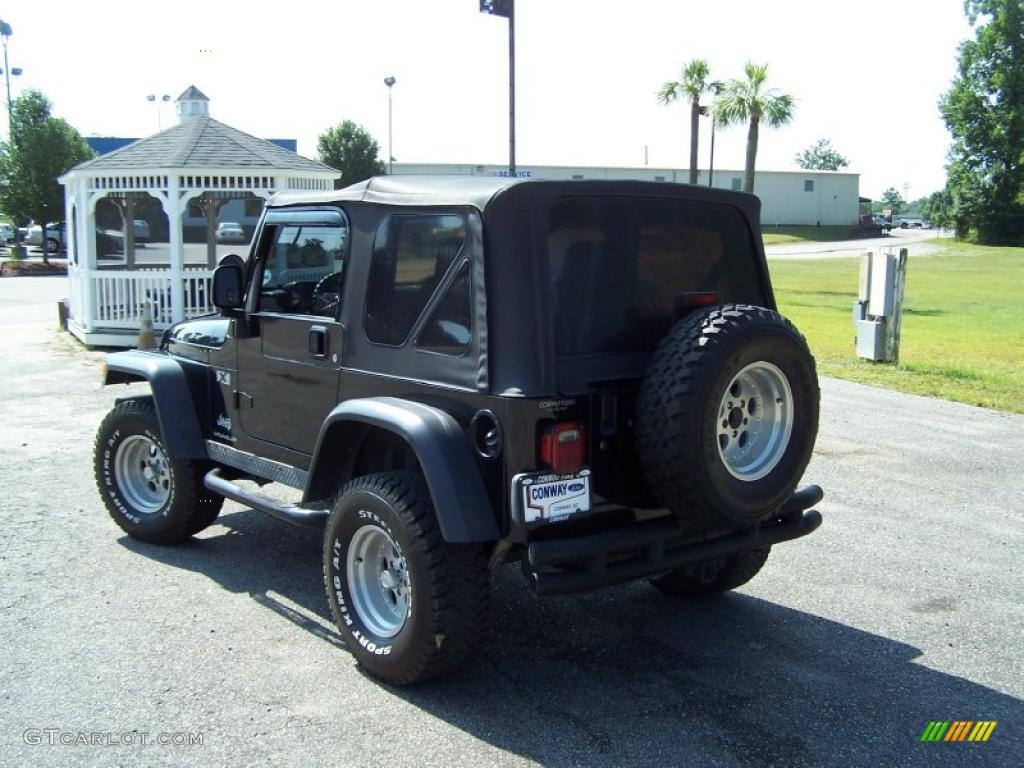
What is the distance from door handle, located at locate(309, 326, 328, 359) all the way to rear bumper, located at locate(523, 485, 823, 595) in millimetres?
1491

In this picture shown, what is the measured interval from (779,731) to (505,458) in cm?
146

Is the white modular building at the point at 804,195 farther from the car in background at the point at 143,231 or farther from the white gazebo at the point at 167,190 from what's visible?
the white gazebo at the point at 167,190

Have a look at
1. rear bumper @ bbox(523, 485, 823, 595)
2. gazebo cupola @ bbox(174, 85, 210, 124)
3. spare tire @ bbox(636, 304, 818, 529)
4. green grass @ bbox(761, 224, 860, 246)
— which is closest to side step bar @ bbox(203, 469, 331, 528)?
rear bumper @ bbox(523, 485, 823, 595)

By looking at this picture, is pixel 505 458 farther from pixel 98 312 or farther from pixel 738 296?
pixel 98 312

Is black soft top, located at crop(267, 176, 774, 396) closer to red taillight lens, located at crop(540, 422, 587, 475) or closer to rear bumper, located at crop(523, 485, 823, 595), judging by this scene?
red taillight lens, located at crop(540, 422, 587, 475)

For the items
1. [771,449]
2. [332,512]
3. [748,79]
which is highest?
[748,79]

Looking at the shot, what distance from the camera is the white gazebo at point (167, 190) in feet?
51.2

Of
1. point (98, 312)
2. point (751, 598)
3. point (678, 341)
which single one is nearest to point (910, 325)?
point (98, 312)

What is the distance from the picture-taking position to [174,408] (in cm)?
567

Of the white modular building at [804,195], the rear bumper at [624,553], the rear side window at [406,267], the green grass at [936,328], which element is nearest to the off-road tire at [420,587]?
the rear bumper at [624,553]

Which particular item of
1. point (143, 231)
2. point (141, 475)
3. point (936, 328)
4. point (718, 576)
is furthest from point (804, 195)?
point (718, 576)

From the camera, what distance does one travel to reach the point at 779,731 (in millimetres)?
3824

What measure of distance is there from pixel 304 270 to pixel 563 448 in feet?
6.57

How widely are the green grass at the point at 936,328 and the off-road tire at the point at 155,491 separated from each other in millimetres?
8522
